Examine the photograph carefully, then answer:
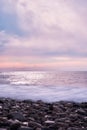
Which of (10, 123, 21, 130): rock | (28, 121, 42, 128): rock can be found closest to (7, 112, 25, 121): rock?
(28, 121, 42, 128): rock

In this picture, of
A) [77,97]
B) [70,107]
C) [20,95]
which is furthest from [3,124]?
[20,95]

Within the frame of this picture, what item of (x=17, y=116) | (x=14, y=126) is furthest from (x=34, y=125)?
(x=17, y=116)

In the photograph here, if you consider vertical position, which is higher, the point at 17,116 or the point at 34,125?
the point at 17,116

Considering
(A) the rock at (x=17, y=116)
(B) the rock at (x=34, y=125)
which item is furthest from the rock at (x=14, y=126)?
(A) the rock at (x=17, y=116)

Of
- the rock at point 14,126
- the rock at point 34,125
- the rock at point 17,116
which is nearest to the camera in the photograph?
the rock at point 14,126

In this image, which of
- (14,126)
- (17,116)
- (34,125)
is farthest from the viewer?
(17,116)

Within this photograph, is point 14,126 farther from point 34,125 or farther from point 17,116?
point 17,116

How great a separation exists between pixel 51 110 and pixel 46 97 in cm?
470

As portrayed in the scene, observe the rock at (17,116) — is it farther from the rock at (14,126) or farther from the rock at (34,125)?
the rock at (14,126)

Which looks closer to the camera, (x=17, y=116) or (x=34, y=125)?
(x=34, y=125)

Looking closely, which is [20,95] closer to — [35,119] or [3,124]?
[35,119]

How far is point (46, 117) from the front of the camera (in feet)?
29.0

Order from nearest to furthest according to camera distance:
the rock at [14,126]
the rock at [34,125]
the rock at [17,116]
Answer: the rock at [14,126] → the rock at [34,125] → the rock at [17,116]

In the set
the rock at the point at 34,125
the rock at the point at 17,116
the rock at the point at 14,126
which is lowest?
the rock at the point at 34,125
